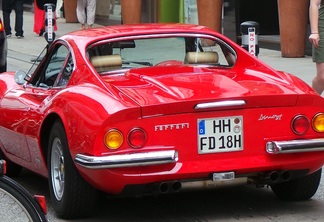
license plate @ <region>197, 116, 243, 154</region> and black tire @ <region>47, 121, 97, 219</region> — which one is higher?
license plate @ <region>197, 116, 243, 154</region>

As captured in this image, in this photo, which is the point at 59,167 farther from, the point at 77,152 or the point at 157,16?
the point at 157,16

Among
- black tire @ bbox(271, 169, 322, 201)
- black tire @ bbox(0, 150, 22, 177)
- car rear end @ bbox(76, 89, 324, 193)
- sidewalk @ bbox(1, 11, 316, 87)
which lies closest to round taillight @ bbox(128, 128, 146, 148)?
car rear end @ bbox(76, 89, 324, 193)

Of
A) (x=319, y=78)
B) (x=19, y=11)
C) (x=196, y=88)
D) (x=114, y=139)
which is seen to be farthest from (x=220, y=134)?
(x=19, y=11)

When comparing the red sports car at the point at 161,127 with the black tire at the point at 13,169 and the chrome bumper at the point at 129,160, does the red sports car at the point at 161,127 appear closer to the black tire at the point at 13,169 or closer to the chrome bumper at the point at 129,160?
the chrome bumper at the point at 129,160

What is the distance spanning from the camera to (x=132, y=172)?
19.9ft

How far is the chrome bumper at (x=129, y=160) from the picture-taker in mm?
5953

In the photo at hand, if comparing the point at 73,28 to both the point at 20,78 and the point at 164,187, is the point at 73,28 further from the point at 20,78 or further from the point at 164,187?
the point at 164,187

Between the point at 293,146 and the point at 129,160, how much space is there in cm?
115

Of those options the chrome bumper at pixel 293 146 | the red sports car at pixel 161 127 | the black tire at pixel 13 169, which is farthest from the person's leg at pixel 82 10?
the chrome bumper at pixel 293 146

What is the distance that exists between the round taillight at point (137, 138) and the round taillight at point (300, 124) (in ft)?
3.54

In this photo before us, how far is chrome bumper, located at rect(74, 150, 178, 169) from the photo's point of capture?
5.95 m

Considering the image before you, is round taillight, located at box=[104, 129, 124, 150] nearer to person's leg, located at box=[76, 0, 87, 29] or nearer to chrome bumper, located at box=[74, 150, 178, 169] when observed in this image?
chrome bumper, located at box=[74, 150, 178, 169]

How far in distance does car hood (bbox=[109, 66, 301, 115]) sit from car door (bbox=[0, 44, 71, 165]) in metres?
0.69

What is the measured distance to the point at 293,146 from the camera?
20.6 feet
